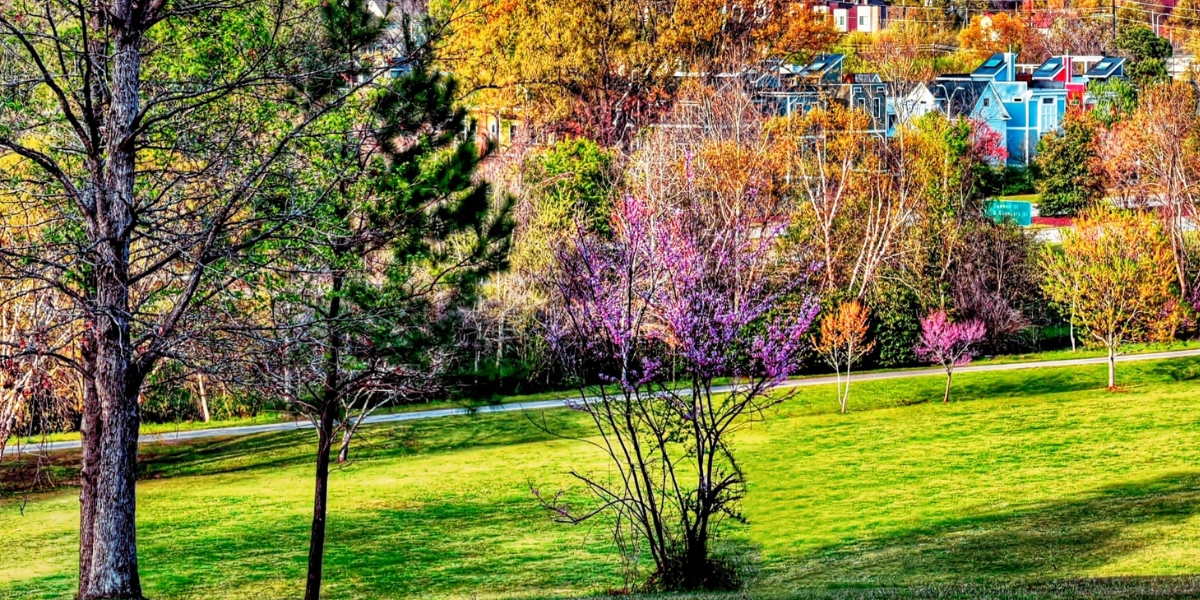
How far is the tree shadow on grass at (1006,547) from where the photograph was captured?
16.5 metres

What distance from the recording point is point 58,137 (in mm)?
14000

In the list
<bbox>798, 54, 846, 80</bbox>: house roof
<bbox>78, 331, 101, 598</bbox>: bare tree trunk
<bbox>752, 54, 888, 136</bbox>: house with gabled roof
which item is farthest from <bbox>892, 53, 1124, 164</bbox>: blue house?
<bbox>78, 331, 101, 598</bbox>: bare tree trunk

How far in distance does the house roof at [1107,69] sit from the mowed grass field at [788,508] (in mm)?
49616

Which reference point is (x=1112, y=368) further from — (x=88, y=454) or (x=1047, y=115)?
(x=1047, y=115)

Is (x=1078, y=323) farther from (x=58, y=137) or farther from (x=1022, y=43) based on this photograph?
(x=1022, y=43)

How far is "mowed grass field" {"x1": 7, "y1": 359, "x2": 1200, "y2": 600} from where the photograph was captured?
17.7 m

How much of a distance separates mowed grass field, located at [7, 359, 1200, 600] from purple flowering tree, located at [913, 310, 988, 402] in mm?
985

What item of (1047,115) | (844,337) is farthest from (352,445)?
(1047,115)

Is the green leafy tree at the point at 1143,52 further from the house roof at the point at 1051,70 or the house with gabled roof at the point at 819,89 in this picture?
the house with gabled roof at the point at 819,89

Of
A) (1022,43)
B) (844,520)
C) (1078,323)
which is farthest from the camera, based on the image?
(1022,43)

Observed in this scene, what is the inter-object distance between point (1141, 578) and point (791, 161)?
110 ft

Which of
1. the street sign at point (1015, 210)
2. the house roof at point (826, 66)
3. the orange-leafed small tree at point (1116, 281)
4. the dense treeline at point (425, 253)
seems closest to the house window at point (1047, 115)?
the house roof at point (826, 66)

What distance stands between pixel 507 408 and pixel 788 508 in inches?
508

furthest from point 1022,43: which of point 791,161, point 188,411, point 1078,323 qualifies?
point 188,411
